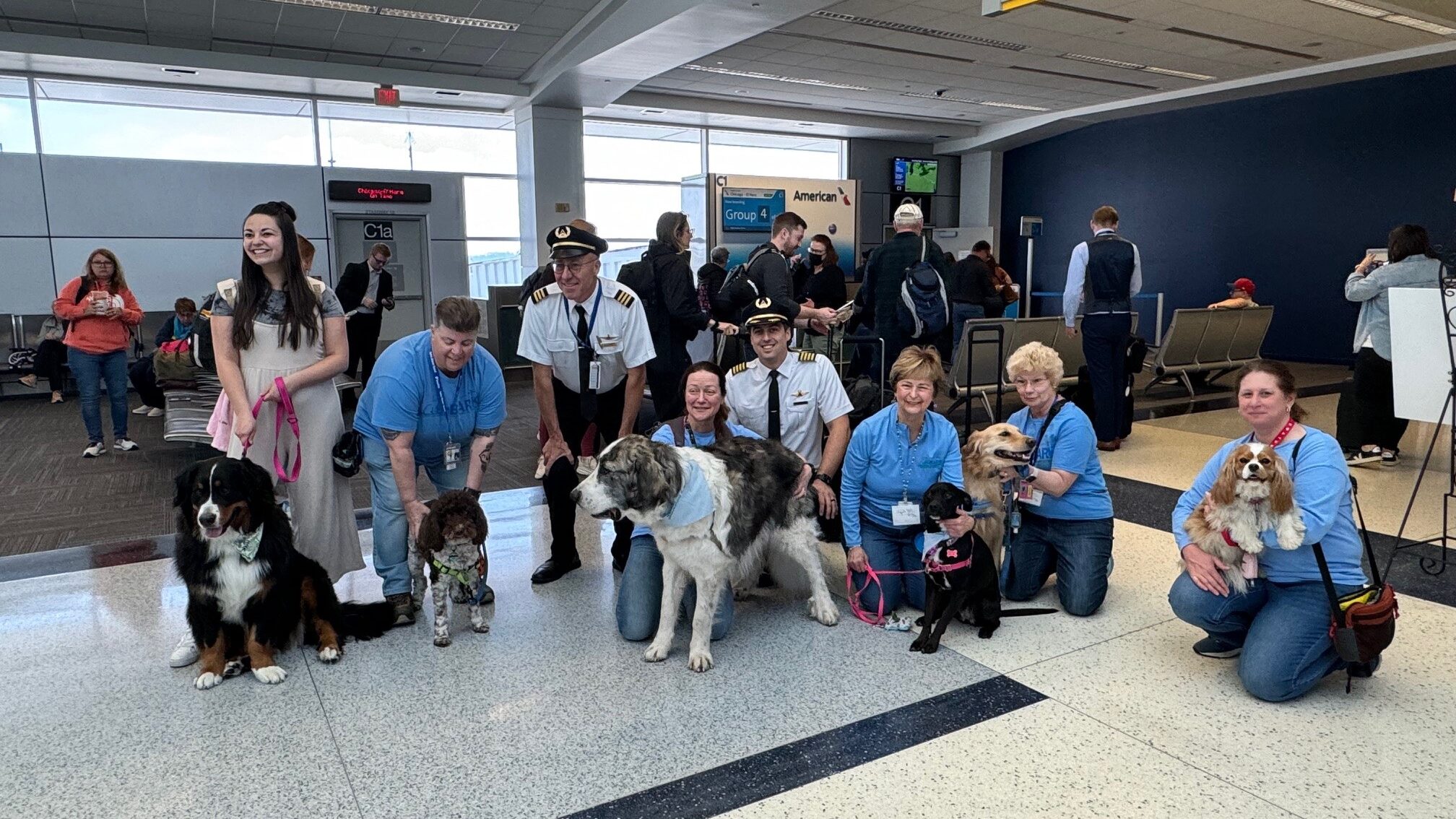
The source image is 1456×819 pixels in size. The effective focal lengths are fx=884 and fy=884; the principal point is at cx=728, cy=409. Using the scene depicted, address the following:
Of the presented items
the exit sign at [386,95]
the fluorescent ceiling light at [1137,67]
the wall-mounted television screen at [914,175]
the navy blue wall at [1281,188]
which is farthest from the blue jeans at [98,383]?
the navy blue wall at [1281,188]

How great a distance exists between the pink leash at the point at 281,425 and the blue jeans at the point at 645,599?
4.19 ft

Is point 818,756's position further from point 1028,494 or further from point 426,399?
point 426,399

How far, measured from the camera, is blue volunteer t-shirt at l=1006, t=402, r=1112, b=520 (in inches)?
132

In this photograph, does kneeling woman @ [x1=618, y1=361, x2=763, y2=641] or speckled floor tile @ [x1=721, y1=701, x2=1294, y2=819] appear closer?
speckled floor tile @ [x1=721, y1=701, x2=1294, y2=819]

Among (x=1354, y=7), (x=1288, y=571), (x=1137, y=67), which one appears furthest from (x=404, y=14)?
(x=1354, y=7)

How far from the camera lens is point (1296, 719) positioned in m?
2.55

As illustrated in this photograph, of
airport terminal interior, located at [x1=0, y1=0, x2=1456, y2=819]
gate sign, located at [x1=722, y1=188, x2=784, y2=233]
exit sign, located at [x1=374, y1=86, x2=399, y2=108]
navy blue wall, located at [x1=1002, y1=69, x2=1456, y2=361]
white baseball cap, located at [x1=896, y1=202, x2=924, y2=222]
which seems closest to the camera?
airport terminal interior, located at [x1=0, y1=0, x2=1456, y2=819]

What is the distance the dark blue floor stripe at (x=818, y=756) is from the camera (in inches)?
85.7

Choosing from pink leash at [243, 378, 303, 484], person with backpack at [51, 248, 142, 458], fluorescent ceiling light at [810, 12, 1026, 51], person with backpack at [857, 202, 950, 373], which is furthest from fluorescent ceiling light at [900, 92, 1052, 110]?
pink leash at [243, 378, 303, 484]

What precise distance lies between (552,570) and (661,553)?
87 centimetres

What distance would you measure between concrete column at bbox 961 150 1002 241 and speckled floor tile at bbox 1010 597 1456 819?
1520cm

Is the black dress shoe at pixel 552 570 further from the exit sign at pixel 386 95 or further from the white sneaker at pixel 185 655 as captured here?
the exit sign at pixel 386 95

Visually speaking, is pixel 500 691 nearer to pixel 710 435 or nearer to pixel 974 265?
pixel 710 435

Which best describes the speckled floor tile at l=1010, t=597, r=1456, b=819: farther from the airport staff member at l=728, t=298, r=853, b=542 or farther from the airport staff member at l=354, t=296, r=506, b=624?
the airport staff member at l=354, t=296, r=506, b=624
